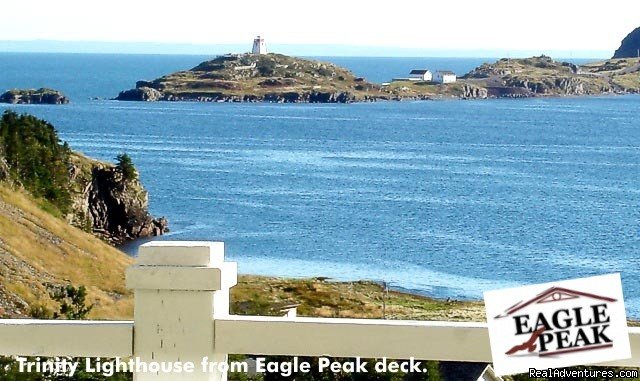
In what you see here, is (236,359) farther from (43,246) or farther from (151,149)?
(151,149)

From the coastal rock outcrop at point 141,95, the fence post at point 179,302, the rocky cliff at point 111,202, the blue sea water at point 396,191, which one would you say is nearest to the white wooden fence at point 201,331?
the fence post at point 179,302

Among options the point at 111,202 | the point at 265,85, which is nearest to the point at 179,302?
the point at 111,202

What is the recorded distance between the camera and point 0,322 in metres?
3.15

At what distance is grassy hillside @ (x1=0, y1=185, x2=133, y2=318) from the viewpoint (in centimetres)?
2834

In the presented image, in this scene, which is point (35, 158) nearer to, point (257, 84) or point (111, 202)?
point (111, 202)

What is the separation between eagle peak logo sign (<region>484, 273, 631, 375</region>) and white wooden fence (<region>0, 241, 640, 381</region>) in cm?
14

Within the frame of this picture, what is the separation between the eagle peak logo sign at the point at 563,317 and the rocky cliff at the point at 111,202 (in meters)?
54.3

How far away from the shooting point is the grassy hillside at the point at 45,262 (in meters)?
28.3

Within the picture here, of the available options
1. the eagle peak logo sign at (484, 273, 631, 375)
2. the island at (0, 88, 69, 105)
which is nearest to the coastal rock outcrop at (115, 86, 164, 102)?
the island at (0, 88, 69, 105)

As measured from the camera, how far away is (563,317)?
279cm

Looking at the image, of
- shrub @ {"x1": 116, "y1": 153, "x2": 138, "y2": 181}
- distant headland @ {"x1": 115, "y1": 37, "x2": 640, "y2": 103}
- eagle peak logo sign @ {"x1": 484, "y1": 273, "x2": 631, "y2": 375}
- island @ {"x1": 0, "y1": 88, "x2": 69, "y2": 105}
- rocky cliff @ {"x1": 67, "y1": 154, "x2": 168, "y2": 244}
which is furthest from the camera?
distant headland @ {"x1": 115, "y1": 37, "x2": 640, "y2": 103}

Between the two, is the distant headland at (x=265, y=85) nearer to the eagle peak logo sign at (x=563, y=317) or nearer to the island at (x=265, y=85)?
the island at (x=265, y=85)

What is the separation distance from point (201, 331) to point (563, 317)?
3.04ft

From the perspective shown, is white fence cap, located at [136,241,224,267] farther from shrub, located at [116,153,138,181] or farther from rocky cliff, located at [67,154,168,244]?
shrub, located at [116,153,138,181]
